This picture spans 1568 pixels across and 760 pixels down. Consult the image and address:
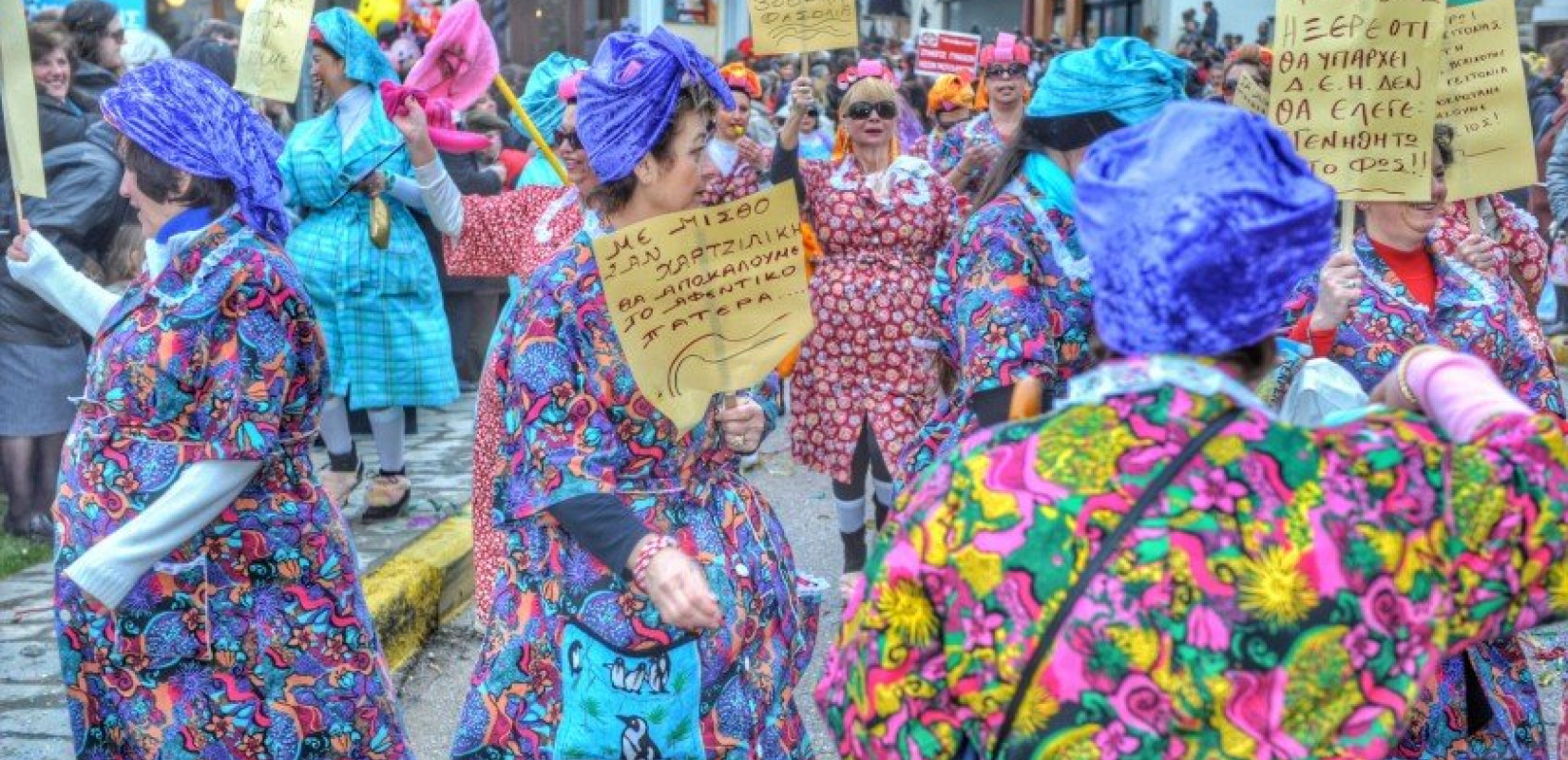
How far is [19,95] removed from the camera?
4055mm

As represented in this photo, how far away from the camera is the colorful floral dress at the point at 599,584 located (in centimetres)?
307

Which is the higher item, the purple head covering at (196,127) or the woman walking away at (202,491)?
the purple head covering at (196,127)

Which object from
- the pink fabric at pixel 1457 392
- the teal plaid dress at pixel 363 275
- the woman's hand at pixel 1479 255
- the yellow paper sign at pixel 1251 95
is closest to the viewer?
the pink fabric at pixel 1457 392

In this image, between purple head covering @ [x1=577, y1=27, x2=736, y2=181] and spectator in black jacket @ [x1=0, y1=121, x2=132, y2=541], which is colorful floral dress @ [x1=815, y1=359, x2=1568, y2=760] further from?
spectator in black jacket @ [x1=0, y1=121, x2=132, y2=541]

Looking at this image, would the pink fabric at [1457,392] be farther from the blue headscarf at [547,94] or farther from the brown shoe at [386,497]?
the brown shoe at [386,497]

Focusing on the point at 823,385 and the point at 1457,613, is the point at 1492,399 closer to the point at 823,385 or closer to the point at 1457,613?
the point at 1457,613

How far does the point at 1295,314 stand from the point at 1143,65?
66cm

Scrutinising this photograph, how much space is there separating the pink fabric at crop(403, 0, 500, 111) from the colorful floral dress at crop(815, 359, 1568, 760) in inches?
168

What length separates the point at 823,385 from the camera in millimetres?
6992

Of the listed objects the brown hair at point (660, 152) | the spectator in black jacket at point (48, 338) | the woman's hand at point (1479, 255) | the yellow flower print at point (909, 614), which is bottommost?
the spectator in black jacket at point (48, 338)

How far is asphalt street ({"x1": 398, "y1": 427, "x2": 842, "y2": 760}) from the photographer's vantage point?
5.42 metres

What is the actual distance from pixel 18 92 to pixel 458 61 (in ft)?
6.91

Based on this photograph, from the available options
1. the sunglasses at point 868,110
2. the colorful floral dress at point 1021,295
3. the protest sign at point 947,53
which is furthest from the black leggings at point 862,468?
the protest sign at point 947,53

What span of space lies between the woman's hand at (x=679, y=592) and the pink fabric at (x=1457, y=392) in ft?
3.58
